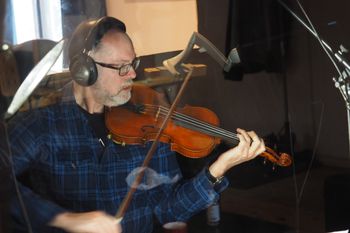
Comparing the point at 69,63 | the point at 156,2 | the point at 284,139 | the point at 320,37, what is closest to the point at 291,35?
the point at 320,37

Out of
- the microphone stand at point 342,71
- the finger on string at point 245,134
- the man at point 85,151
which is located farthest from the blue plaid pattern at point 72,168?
the microphone stand at point 342,71

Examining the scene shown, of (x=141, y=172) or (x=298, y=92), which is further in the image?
(x=298, y=92)

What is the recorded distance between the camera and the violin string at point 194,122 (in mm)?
630

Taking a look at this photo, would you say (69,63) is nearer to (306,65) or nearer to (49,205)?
(49,205)

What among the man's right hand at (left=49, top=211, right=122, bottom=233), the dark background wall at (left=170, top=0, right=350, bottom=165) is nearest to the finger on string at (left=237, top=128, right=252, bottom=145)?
the dark background wall at (left=170, top=0, right=350, bottom=165)

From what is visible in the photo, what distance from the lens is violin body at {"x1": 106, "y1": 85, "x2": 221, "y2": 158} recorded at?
61cm

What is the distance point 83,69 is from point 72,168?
0.11 m

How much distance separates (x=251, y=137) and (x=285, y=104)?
13 cm

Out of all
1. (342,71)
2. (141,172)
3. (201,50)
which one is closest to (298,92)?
(342,71)

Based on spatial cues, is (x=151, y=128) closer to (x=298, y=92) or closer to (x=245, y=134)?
(x=245, y=134)

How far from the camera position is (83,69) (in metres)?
0.57

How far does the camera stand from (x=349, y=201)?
89 centimetres

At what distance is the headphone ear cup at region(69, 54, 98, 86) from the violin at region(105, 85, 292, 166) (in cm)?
5

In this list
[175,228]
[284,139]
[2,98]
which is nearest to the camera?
[2,98]
